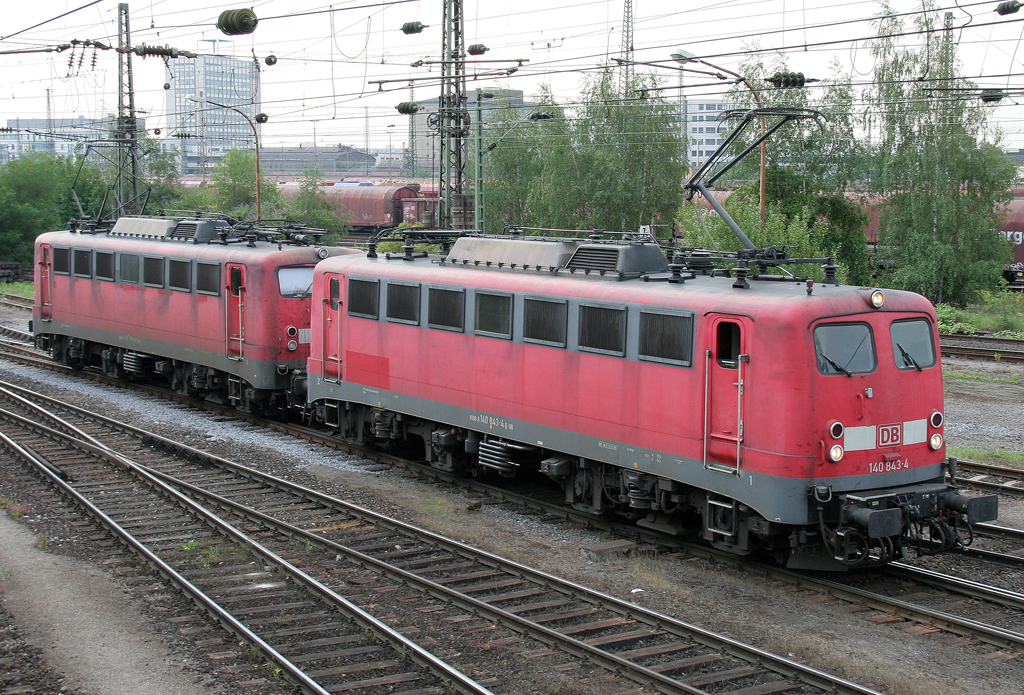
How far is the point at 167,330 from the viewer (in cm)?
2173

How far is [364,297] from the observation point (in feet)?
52.6

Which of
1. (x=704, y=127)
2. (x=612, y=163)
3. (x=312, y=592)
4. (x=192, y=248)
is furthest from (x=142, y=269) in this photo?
(x=704, y=127)

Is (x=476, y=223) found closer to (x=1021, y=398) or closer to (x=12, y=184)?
(x=1021, y=398)

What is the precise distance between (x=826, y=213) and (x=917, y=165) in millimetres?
4009

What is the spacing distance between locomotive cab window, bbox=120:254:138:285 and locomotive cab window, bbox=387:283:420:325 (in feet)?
31.8

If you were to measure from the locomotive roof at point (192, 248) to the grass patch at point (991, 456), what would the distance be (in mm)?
11074

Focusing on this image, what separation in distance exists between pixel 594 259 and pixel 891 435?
4.29 metres

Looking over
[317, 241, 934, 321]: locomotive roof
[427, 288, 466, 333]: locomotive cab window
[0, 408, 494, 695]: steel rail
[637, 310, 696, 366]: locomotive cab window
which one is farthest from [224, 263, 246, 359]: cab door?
[637, 310, 696, 366]: locomotive cab window

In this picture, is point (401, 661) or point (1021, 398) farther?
point (1021, 398)

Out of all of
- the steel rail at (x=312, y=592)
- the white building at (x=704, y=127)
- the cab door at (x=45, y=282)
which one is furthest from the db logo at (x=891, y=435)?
the cab door at (x=45, y=282)

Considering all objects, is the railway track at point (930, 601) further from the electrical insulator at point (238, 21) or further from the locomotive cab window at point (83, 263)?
the locomotive cab window at point (83, 263)

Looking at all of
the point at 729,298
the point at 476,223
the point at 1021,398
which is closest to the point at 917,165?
the point at 1021,398

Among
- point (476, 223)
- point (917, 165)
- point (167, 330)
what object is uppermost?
point (917, 165)

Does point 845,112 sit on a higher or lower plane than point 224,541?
higher
